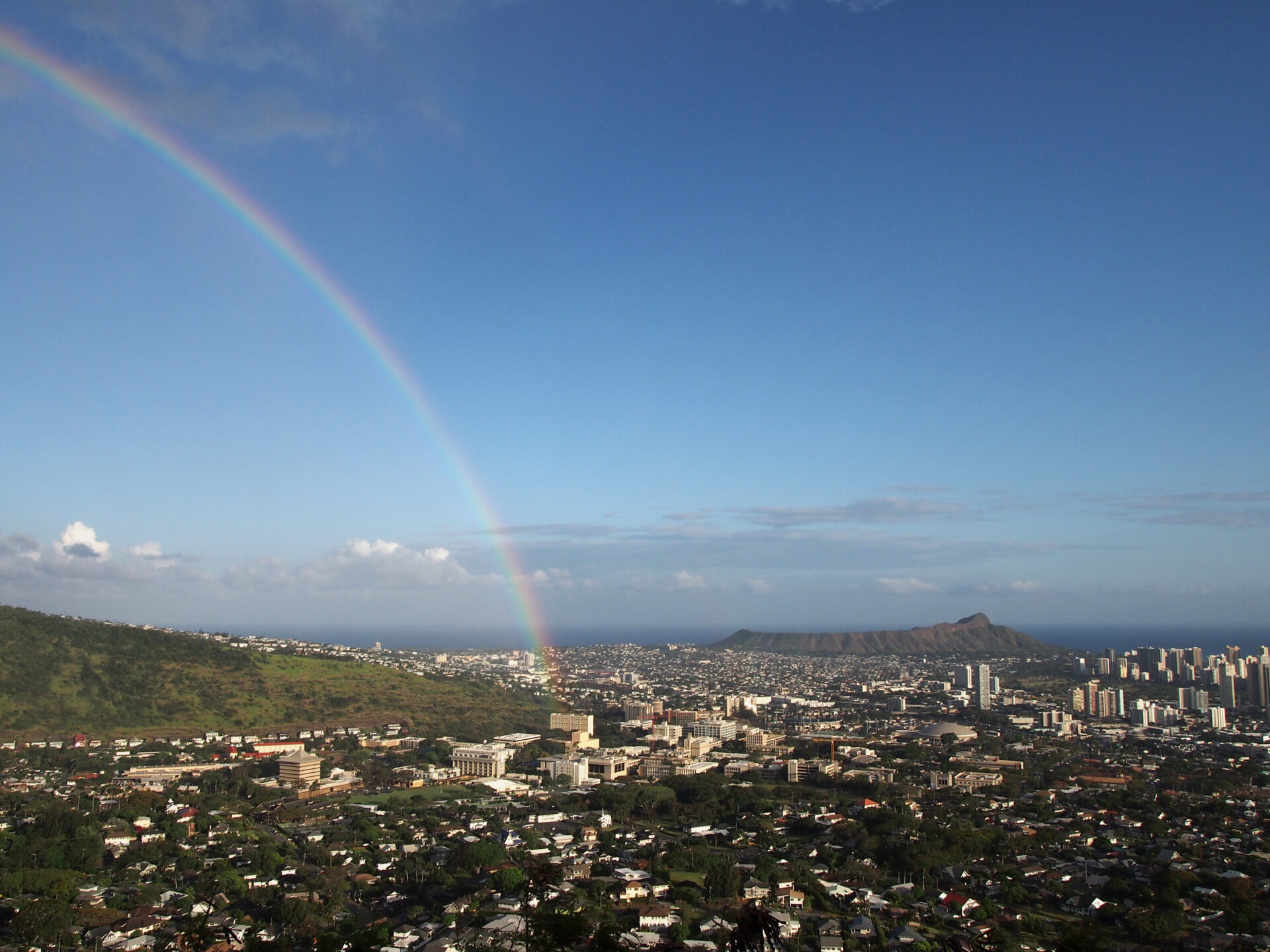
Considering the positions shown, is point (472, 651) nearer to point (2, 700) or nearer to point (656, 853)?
point (2, 700)

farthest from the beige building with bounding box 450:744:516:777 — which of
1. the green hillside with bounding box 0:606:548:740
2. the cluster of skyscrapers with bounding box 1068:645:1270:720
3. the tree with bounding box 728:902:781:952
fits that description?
the cluster of skyscrapers with bounding box 1068:645:1270:720

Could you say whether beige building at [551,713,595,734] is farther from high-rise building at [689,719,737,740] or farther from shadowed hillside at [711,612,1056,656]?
shadowed hillside at [711,612,1056,656]

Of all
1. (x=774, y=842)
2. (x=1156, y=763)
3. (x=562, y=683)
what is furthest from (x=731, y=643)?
(x=774, y=842)

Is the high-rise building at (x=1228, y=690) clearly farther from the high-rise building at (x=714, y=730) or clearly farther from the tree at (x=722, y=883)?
the tree at (x=722, y=883)

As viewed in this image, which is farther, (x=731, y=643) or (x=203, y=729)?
(x=731, y=643)

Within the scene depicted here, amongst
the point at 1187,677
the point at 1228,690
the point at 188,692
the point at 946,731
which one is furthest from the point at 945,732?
the point at 188,692

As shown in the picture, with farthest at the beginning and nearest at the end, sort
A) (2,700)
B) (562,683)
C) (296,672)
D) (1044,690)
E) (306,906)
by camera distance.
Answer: (562,683), (1044,690), (296,672), (2,700), (306,906)
